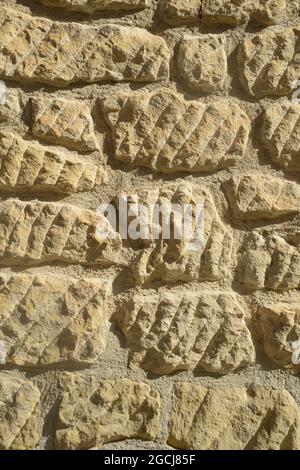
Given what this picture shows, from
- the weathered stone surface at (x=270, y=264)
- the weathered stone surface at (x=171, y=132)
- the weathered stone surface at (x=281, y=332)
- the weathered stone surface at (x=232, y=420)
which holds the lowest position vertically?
the weathered stone surface at (x=232, y=420)

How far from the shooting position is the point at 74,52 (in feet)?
4.03

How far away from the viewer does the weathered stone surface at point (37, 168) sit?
3.94ft

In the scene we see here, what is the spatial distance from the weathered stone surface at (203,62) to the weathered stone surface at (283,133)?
124 millimetres

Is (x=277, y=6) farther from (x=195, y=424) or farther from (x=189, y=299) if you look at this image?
(x=195, y=424)

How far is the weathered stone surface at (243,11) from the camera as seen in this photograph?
1.26 meters

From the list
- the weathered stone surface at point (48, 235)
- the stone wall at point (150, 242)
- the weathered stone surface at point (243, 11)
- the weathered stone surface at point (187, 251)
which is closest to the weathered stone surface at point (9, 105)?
the stone wall at point (150, 242)

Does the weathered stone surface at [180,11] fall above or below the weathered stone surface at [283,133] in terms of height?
above

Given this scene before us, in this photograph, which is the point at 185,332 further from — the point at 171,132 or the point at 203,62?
the point at 203,62

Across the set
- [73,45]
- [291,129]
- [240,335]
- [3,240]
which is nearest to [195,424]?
[240,335]

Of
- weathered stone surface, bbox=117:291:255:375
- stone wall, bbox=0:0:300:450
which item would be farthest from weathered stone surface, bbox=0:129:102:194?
Answer: weathered stone surface, bbox=117:291:255:375

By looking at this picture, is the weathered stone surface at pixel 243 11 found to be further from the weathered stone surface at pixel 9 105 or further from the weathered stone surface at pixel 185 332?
the weathered stone surface at pixel 185 332

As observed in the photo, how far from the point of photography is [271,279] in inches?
49.6

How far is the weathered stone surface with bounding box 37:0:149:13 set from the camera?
123cm
